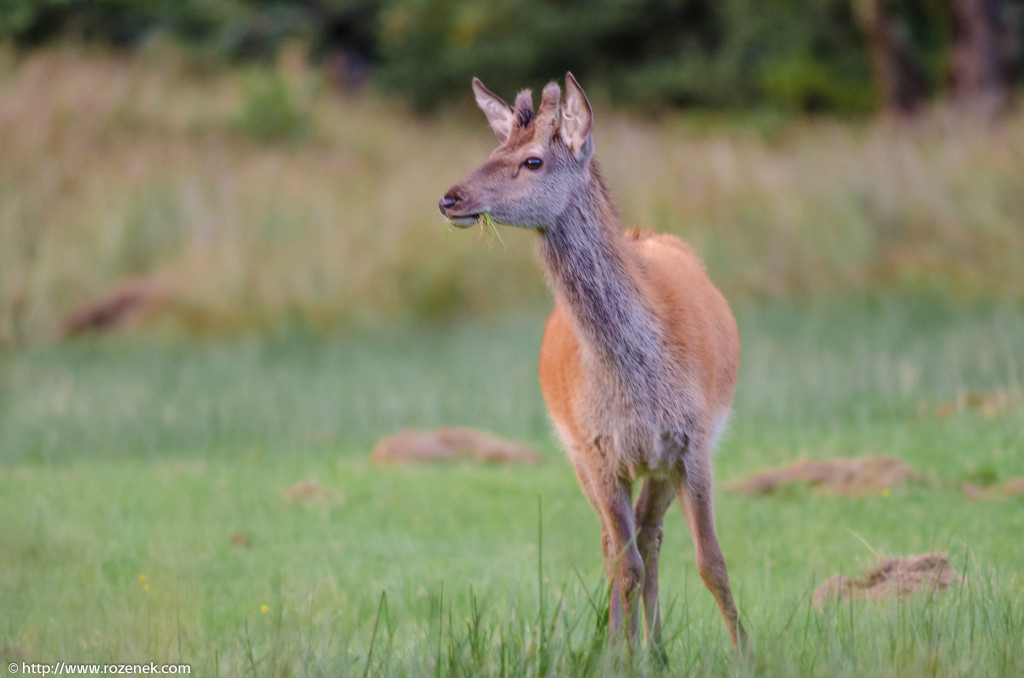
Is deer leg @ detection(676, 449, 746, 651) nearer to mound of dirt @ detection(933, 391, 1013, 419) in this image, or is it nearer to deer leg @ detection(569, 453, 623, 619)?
deer leg @ detection(569, 453, 623, 619)

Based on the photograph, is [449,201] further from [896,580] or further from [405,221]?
[405,221]

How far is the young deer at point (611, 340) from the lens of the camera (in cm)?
538

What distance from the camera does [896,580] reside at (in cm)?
599

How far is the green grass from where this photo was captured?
5078 millimetres

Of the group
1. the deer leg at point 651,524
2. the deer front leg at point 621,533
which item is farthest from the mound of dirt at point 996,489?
the deer front leg at point 621,533

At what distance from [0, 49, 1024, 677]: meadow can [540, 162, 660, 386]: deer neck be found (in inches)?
35.0

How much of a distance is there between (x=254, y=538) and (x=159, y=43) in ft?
77.8

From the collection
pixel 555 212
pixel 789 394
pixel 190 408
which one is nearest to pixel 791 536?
pixel 555 212

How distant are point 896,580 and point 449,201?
270cm

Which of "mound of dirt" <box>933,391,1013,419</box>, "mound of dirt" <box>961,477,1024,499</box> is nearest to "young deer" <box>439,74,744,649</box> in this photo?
"mound of dirt" <box>961,477,1024,499</box>

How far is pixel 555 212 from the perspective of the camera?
5.46 meters

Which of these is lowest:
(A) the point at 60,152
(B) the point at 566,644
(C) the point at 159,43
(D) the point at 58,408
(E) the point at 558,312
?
(B) the point at 566,644

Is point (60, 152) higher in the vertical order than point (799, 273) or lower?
higher

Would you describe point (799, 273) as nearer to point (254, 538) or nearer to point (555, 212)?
point (254, 538)
